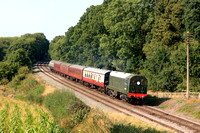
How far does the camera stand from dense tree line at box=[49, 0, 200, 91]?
32562 mm

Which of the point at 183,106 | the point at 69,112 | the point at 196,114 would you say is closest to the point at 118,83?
the point at 183,106

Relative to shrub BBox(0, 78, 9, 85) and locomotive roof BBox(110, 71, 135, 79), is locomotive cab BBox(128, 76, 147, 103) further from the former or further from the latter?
shrub BBox(0, 78, 9, 85)

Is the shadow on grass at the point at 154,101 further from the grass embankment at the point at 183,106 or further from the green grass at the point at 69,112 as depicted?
the green grass at the point at 69,112

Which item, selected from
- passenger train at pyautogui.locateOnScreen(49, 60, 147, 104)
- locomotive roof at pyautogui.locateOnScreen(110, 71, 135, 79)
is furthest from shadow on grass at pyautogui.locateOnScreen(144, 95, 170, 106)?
locomotive roof at pyautogui.locateOnScreen(110, 71, 135, 79)

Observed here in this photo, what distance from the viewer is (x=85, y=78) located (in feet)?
119

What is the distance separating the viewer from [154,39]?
38.6 m

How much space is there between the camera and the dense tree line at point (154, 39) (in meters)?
32.6

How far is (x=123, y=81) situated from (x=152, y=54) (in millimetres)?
15607

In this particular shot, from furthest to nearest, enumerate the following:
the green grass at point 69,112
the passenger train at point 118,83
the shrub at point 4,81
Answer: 1. the shrub at point 4,81
2. the passenger train at point 118,83
3. the green grass at point 69,112

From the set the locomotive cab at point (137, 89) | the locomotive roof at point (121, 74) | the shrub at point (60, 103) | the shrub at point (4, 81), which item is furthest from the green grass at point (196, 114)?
the shrub at point (4, 81)

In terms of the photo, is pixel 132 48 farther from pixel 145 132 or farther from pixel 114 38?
pixel 145 132

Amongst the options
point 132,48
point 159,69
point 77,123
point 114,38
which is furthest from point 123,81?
point 114,38

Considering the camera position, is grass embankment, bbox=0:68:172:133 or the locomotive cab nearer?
grass embankment, bbox=0:68:172:133

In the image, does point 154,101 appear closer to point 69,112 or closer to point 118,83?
point 118,83
